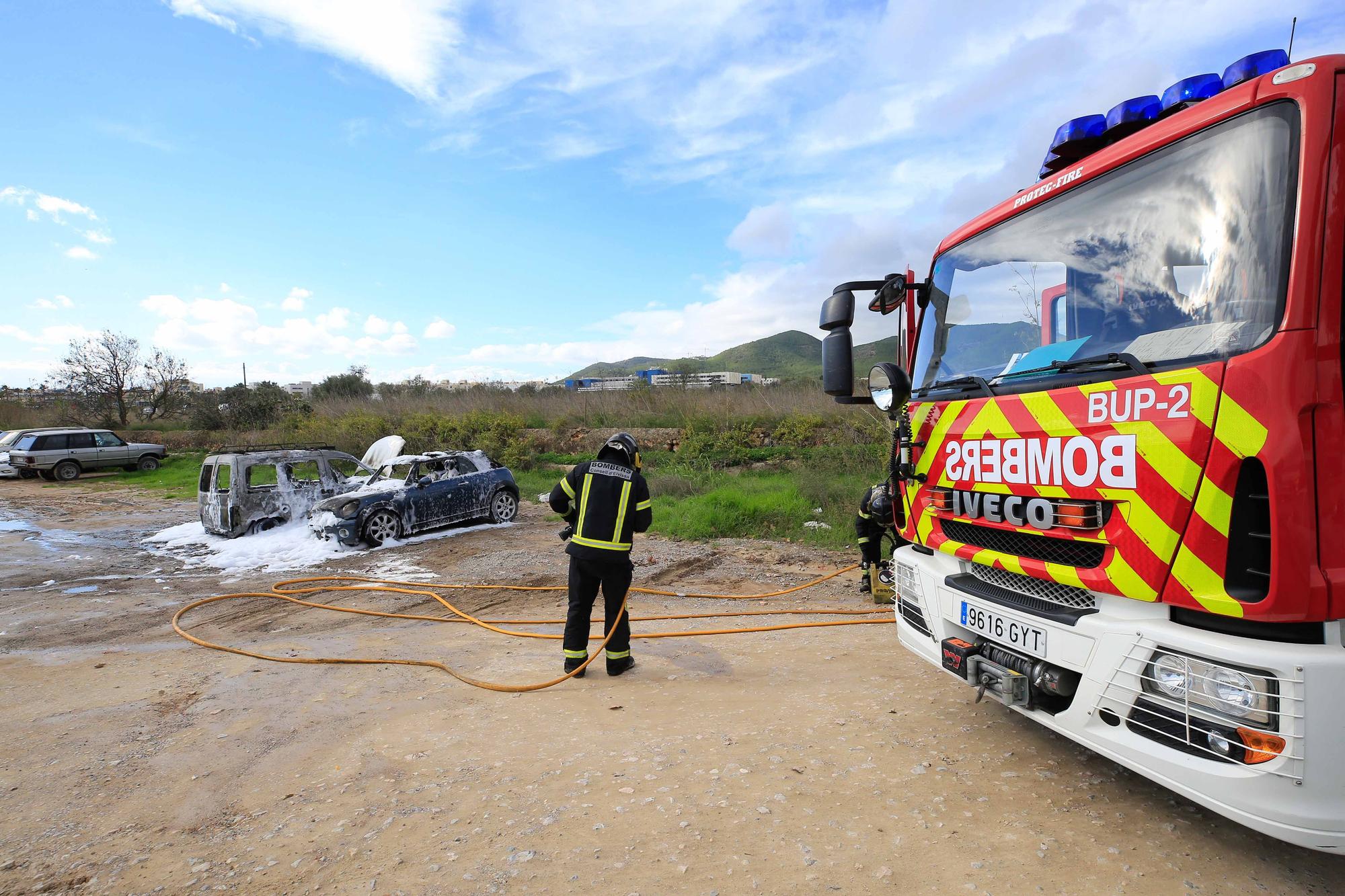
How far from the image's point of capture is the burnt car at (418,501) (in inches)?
407

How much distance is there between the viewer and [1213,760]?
219 cm

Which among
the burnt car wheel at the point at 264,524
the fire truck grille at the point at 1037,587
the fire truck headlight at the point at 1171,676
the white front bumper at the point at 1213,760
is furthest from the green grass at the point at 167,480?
the fire truck headlight at the point at 1171,676

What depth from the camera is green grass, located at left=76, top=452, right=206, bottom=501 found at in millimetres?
18703

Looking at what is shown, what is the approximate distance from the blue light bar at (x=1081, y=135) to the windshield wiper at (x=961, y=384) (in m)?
1.17

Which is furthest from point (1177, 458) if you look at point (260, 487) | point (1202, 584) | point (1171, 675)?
point (260, 487)

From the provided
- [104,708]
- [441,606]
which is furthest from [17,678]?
[441,606]

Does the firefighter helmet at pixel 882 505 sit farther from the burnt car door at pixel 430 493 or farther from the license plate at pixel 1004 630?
the burnt car door at pixel 430 493

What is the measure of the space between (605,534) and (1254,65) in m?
4.15

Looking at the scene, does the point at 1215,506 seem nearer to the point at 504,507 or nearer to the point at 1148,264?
the point at 1148,264

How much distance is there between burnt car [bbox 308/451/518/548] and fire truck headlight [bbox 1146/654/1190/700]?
1018 centimetres

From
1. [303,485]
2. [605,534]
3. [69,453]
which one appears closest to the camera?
[605,534]

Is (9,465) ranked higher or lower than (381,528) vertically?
higher

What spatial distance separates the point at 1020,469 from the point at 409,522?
991 cm

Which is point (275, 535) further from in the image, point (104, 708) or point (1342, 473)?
point (1342, 473)
